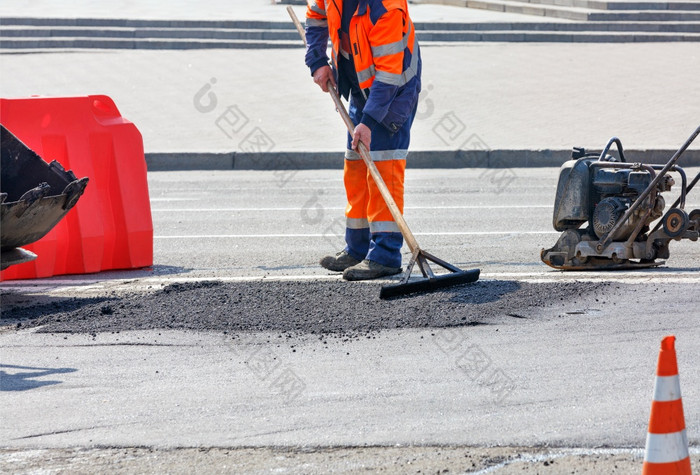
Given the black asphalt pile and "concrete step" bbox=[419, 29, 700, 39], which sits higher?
"concrete step" bbox=[419, 29, 700, 39]

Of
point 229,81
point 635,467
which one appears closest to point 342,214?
point 635,467

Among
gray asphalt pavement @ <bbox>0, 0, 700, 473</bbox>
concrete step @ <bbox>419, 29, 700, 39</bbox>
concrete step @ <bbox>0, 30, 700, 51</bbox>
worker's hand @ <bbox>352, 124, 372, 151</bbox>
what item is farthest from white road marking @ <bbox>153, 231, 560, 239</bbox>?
concrete step @ <bbox>419, 29, 700, 39</bbox>

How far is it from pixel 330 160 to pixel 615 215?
5765mm

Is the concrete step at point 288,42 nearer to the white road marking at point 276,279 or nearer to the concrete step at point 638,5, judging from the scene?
the concrete step at point 638,5

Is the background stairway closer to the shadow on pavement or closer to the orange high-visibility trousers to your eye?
the orange high-visibility trousers

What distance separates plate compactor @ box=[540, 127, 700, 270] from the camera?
614 cm

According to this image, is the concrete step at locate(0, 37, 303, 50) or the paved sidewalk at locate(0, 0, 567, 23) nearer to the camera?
the concrete step at locate(0, 37, 303, 50)

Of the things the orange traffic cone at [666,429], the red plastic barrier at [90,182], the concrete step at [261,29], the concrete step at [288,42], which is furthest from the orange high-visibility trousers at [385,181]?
the concrete step at [261,29]

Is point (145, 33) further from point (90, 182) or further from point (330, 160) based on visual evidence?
point (90, 182)

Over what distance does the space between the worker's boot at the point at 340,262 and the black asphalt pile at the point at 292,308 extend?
611 mm

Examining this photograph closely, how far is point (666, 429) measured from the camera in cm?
324

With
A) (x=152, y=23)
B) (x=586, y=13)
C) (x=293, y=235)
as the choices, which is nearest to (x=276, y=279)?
(x=293, y=235)

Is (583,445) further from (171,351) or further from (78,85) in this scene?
(78,85)

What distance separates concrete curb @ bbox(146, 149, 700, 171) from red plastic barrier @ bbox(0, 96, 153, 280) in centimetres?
454
